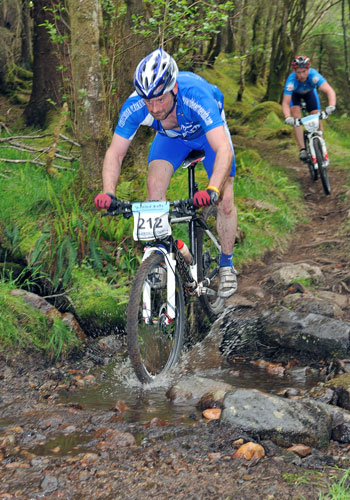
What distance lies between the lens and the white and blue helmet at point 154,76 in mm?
4082

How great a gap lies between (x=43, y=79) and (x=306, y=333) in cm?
780

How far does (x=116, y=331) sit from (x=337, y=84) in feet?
50.4

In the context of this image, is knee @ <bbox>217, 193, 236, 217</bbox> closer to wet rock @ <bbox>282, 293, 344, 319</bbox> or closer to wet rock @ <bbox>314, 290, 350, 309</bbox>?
wet rock @ <bbox>282, 293, 344, 319</bbox>

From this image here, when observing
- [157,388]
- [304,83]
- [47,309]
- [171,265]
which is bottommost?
[157,388]

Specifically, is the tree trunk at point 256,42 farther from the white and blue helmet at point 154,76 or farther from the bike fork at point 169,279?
the bike fork at point 169,279

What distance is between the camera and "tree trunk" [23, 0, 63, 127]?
10586 millimetres

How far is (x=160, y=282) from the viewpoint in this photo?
4.47 m

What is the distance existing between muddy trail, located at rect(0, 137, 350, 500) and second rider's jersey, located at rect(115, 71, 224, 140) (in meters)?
2.14

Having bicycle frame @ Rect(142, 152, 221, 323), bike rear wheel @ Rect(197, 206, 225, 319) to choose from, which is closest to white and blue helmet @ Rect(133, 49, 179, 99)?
bicycle frame @ Rect(142, 152, 221, 323)

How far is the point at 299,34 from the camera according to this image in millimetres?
15906

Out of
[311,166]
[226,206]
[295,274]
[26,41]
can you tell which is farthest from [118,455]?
[26,41]

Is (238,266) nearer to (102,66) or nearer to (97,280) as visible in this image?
(97,280)

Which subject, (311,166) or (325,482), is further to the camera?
(311,166)

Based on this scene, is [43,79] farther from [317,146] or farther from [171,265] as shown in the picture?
[171,265]
